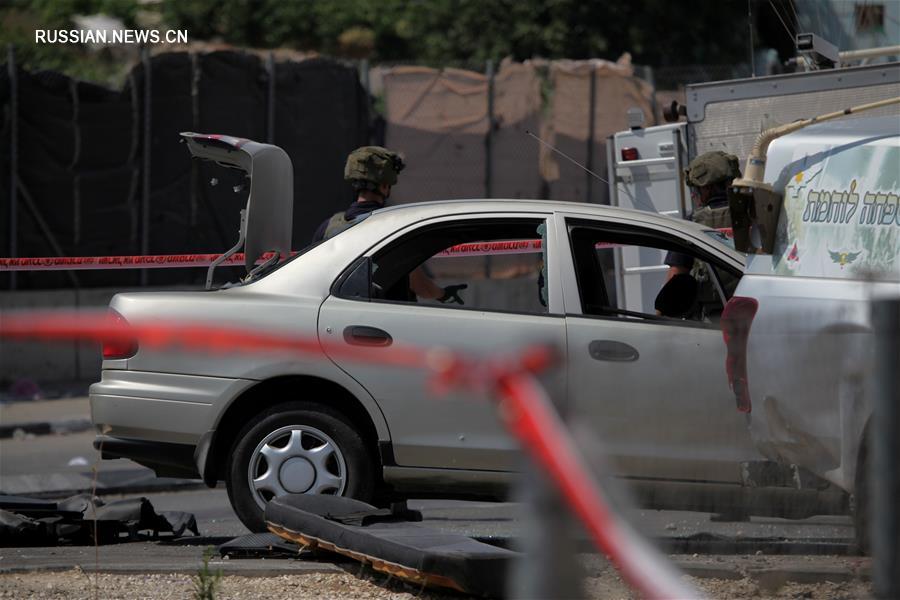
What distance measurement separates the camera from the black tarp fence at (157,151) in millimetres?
14109

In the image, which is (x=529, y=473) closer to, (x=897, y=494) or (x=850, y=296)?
(x=897, y=494)

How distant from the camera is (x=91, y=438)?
12.0m

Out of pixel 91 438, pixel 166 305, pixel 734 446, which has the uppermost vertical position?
pixel 166 305

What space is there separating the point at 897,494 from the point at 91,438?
1019 cm

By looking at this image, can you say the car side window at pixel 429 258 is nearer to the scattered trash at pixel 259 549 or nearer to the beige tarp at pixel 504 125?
the scattered trash at pixel 259 549

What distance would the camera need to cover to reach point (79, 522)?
6.43 metres

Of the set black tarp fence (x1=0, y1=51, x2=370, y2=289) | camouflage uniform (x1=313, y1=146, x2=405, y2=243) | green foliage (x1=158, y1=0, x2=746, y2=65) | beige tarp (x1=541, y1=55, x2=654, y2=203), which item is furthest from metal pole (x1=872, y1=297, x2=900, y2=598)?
green foliage (x1=158, y1=0, x2=746, y2=65)

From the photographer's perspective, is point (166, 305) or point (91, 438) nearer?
point (166, 305)

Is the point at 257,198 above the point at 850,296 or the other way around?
above

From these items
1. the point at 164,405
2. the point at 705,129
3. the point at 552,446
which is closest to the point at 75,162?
the point at 705,129

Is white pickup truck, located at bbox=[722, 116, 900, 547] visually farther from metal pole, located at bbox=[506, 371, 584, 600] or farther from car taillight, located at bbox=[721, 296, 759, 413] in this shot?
metal pole, located at bbox=[506, 371, 584, 600]

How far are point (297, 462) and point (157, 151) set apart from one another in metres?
9.13

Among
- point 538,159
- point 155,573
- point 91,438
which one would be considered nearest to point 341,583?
point 155,573

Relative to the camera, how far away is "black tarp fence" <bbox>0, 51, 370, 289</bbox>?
14.1 meters
